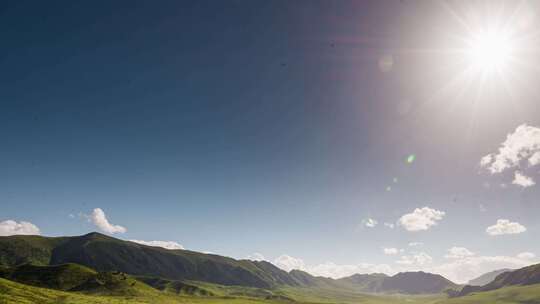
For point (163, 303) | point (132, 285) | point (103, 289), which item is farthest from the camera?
point (132, 285)

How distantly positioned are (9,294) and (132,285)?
8478 centimetres

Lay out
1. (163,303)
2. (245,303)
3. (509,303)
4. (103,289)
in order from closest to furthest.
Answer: (163,303) → (103,289) → (245,303) → (509,303)

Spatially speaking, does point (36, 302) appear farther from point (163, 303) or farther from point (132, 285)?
point (132, 285)

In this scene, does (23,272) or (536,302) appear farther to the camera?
(536,302)

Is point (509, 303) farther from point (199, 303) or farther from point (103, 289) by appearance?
point (103, 289)

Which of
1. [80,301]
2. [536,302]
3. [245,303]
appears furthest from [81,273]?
[536,302]

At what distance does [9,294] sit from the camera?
197 feet

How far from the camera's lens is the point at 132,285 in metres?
138

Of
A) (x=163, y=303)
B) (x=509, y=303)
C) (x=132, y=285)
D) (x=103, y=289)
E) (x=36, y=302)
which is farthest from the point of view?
(x=509, y=303)

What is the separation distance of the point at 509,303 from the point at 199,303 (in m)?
206

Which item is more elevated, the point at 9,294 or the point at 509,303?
the point at 9,294

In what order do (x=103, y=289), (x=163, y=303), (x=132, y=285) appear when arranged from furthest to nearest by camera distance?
(x=132, y=285)
(x=103, y=289)
(x=163, y=303)

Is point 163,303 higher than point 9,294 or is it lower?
lower

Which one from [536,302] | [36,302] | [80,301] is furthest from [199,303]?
[536,302]
